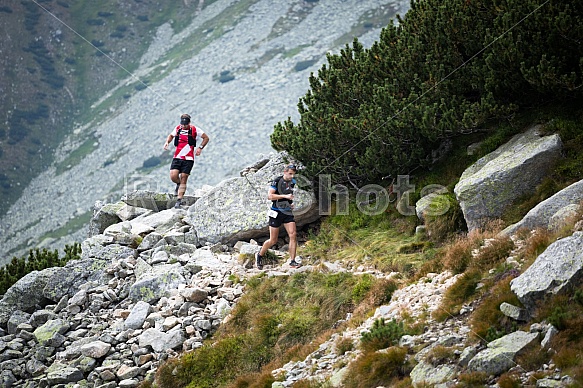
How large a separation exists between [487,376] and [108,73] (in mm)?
199187

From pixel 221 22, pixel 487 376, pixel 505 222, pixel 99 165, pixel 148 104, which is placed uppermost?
pixel 221 22

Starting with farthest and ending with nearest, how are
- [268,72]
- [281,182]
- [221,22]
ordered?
[221,22] → [268,72] → [281,182]

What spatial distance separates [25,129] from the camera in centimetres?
16888

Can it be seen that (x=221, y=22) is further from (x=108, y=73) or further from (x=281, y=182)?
(x=281, y=182)

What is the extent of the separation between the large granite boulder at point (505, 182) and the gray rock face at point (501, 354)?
538 cm

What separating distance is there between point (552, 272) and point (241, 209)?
11.5 meters

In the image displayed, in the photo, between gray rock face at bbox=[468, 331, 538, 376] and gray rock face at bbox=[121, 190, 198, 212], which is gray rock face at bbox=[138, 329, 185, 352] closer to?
gray rock face at bbox=[468, 331, 538, 376]

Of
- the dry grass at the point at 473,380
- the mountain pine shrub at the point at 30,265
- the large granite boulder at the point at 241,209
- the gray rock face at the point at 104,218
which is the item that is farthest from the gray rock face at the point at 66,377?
the dry grass at the point at 473,380

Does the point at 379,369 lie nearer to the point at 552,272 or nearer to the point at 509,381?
the point at 509,381

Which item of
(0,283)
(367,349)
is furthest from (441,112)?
(0,283)

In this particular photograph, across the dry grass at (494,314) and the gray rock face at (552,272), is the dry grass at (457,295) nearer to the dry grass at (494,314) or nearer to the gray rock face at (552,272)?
the dry grass at (494,314)

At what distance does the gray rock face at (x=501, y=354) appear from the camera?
9789 millimetres

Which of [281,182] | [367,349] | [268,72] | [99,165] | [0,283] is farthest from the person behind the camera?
[268,72]

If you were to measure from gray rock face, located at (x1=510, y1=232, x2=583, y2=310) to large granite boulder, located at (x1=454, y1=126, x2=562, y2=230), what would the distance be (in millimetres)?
4031
